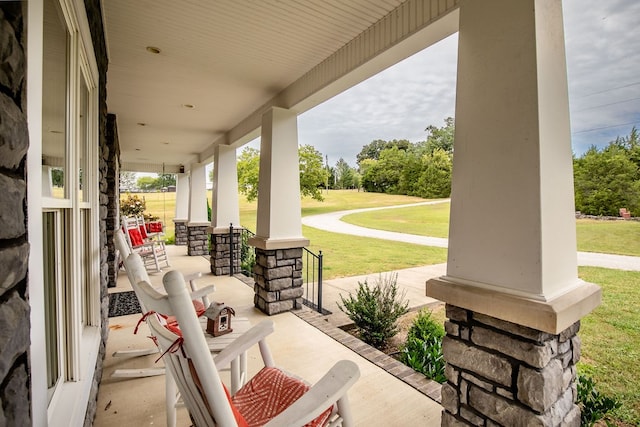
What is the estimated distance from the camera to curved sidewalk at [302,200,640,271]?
223cm

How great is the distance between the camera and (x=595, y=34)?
73.8 inches

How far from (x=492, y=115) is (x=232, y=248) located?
4.89m

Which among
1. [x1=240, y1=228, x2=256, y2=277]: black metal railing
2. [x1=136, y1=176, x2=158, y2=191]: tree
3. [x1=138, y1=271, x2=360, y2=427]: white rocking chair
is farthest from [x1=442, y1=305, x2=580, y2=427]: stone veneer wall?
[x1=136, y1=176, x2=158, y2=191]: tree

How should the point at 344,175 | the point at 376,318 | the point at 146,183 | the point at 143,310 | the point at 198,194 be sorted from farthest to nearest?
1. the point at 344,175
2. the point at 146,183
3. the point at 198,194
4. the point at 376,318
5. the point at 143,310

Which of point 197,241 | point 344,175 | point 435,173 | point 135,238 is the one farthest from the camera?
point 344,175

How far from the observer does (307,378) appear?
2521 millimetres

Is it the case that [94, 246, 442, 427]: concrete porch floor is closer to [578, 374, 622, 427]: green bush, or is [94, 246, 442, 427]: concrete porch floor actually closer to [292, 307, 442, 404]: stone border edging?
[292, 307, 442, 404]: stone border edging

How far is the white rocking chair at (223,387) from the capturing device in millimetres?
800

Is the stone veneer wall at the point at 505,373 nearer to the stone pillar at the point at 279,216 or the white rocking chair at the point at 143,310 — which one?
the white rocking chair at the point at 143,310

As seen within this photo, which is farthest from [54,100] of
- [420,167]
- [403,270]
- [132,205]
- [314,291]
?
[132,205]

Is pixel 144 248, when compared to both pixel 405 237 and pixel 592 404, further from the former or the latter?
pixel 405 237

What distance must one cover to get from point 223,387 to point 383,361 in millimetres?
2134

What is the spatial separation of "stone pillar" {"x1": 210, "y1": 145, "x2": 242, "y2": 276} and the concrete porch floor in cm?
216

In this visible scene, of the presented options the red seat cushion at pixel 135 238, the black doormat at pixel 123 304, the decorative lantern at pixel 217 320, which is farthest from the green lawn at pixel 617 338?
the red seat cushion at pixel 135 238
